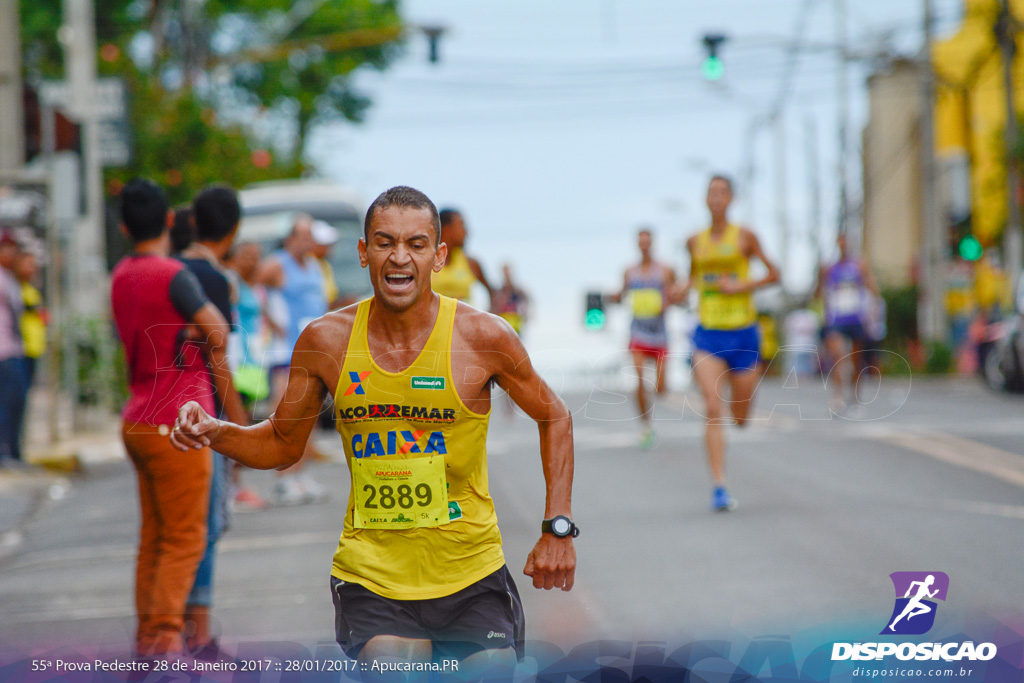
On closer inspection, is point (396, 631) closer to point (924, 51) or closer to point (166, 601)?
point (166, 601)

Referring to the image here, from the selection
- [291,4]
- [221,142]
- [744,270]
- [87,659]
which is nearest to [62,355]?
[744,270]

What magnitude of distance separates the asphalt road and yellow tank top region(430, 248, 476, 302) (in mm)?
1470

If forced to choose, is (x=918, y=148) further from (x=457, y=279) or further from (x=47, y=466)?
(x=47, y=466)

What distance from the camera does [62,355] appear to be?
15.5 meters

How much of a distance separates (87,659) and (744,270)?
6.03 m

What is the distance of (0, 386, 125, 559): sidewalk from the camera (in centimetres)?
969

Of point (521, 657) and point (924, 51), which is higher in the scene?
point (924, 51)

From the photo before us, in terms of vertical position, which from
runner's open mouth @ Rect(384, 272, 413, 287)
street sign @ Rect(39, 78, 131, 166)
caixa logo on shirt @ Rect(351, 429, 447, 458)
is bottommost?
caixa logo on shirt @ Rect(351, 429, 447, 458)

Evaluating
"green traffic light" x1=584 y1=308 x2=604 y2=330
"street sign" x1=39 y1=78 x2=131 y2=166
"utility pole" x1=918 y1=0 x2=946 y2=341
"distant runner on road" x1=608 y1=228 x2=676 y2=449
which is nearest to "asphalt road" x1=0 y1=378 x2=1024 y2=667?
"green traffic light" x1=584 y1=308 x2=604 y2=330

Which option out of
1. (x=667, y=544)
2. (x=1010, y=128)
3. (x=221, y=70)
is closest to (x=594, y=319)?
(x=667, y=544)

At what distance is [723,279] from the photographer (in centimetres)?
908

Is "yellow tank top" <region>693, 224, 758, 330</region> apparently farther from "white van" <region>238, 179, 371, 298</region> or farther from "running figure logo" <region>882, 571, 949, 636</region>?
"white van" <region>238, 179, 371, 298</region>

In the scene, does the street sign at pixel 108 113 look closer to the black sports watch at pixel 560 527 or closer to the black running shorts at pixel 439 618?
the black running shorts at pixel 439 618

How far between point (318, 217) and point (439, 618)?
19.6 metres
